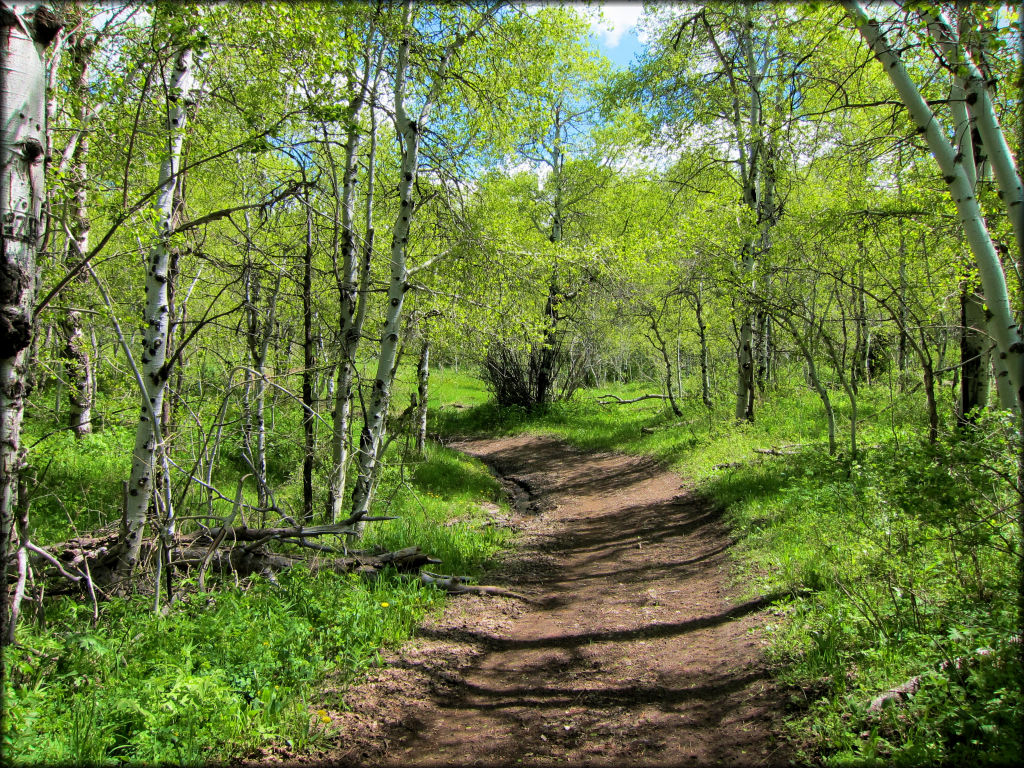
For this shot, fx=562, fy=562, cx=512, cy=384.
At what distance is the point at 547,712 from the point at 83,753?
2.65m

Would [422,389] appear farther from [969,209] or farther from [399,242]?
[969,209]

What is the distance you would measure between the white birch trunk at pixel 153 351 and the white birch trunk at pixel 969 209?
5.28 meters

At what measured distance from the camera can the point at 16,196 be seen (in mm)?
1992

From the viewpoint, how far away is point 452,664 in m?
4.63

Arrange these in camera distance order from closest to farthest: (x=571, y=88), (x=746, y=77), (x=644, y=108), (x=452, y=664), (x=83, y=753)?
(x=83, y=753) → (x=452, y=664) → (x=746, y=77) → (x=644, y=108) → (x=571, y=88)

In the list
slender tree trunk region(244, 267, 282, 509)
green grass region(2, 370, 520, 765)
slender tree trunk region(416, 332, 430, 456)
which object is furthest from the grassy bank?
slender tree trunk region(416, 332, 430, 456)

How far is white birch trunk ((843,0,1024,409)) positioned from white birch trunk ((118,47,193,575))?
208 inches

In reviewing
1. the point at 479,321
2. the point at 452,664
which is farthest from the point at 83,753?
the point at 479,321

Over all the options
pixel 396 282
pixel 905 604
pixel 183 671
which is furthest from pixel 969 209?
pixel 183 671

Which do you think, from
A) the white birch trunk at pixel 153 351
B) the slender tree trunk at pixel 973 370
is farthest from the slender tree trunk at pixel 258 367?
the slender tree trunk at pixel 973 370

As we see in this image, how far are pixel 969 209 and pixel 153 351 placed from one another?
656 centimetres

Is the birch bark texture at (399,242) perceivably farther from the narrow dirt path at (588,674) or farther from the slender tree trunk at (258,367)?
the narrow dirt path at (588,674)

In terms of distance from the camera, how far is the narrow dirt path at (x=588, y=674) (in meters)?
3.44

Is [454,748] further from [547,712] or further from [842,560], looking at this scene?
[842,560]
